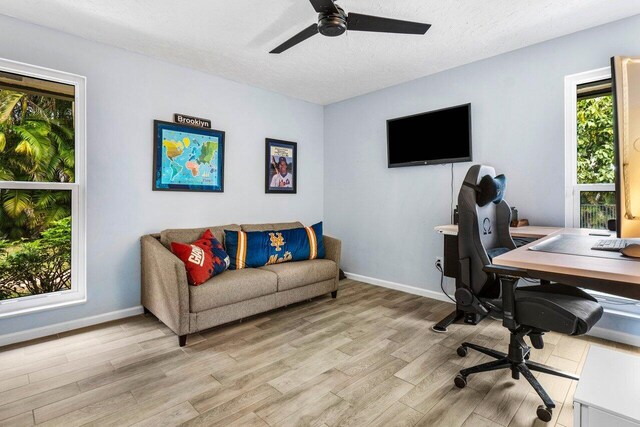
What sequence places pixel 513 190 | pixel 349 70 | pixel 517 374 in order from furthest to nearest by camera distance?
pixel 349 70
pixel 513 190
pixel 517 374

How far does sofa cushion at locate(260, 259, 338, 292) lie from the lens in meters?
3.19

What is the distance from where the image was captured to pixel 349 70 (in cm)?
353

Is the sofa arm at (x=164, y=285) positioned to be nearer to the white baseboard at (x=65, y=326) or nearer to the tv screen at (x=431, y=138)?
the white baseboard at (x=65, y=326)

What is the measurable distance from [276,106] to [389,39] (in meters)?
1.85

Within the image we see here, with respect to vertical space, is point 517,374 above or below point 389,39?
below

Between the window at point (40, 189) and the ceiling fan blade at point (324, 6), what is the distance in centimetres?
221

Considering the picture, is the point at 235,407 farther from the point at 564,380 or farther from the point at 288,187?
Result: the point at 288,187

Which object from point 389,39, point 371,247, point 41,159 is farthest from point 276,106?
point 41,159

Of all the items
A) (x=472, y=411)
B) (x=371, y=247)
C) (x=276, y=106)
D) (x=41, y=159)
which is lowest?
(x=472, y=411)

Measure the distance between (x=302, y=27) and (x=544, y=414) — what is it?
301 cm

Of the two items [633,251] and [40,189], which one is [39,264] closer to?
[40,189]

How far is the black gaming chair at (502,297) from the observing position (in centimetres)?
158

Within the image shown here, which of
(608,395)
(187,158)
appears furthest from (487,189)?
(187,158)

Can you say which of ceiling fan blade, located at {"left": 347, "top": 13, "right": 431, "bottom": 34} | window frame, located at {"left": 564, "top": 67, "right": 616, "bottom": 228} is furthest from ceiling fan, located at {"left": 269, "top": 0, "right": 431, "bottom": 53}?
window frame, located at {"left": 564, "top": 67, "right": 616, "bottom": 228}
